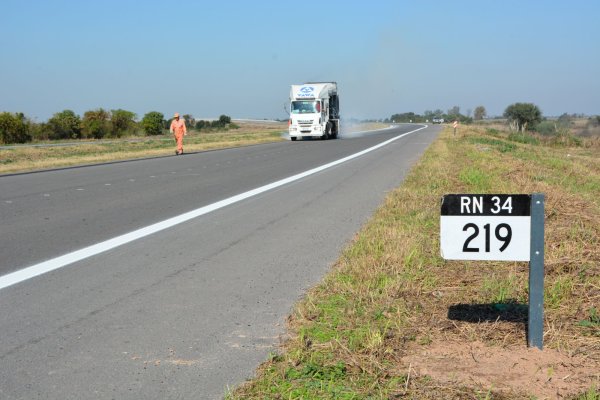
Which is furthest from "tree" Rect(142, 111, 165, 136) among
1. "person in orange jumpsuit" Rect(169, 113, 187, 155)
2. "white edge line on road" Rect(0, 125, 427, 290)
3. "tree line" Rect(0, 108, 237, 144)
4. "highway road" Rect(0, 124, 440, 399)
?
"white edge line on road" Rect(0, 125, 427, 290)

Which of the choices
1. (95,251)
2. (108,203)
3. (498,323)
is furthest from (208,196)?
A: (498,323)

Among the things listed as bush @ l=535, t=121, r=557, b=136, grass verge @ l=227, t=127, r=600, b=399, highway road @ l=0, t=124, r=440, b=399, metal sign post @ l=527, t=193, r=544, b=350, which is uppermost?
metal sign post @ l=527, t=193, r=544, b=350

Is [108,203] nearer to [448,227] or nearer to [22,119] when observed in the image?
[448,227]

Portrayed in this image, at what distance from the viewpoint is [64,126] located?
6488 cm

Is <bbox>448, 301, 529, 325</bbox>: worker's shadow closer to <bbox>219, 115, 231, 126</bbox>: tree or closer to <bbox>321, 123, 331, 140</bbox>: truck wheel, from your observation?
<bbox>321, 123, 331, 140</bbox>: truck wheel

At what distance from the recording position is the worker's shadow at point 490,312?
5.01 meters

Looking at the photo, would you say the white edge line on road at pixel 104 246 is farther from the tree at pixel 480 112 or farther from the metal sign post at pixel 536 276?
the tree at pixel 480 112

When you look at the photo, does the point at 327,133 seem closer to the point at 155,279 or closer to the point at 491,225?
the point at 155,279

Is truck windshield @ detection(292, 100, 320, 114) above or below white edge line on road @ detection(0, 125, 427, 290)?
above

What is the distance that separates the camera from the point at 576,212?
30.7ft

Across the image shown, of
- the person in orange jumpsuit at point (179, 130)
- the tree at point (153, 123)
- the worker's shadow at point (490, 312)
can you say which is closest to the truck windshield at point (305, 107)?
the person in orange jumpsuit at point (179, 130)

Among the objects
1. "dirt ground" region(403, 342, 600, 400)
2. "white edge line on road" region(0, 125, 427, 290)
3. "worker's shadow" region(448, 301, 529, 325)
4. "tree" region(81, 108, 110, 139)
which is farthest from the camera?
"tree" region(81, 108, 110, 139)

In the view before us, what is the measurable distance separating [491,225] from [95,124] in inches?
2635

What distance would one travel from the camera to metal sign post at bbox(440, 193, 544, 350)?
4324 millimetres
